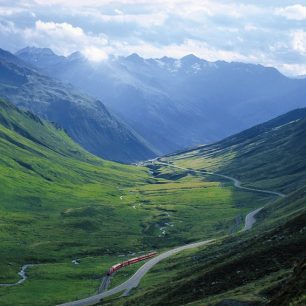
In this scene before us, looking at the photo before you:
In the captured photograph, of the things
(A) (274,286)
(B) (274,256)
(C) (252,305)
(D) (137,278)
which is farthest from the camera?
(D) (137,278)

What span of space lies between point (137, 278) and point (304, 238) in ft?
246

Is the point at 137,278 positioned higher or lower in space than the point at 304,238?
lower

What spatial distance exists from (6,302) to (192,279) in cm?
6898

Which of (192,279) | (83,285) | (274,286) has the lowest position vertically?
(83,285)

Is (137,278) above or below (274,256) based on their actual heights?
below

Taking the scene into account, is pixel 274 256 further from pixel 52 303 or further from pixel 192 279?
pixel 52 303

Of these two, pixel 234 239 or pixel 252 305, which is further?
pixel 234 239

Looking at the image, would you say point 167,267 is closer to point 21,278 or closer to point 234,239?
point 234,239

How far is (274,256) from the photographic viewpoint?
4156 inches

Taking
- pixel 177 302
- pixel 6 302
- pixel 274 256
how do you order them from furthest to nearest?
pixel 6 302 < pixel 274 256 < pixel 177 302

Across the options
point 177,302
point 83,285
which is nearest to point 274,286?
point 177,302

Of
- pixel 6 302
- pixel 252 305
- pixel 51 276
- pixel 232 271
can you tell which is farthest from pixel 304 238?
pixel 51 276

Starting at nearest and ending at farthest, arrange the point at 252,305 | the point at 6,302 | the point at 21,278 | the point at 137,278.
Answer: the point at 252,305 → the point at 6,302 → the point at 137,278 → the point at 21,278

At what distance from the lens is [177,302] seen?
323 feet
